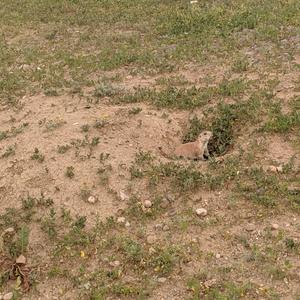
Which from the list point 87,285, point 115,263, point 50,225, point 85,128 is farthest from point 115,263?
point 85,128

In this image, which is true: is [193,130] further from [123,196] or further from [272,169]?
[123,196]

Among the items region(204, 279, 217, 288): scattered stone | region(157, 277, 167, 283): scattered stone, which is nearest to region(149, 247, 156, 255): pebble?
region(157, 277, 167, 283): scattered stone

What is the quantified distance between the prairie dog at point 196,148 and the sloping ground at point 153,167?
0.46 ft

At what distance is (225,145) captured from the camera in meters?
6.71

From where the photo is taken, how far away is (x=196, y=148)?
6379 millimetres

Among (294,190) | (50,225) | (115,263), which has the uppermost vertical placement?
(50,225)

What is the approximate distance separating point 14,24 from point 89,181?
6.80m

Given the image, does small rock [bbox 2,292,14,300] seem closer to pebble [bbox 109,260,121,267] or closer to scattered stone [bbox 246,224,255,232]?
pebble [bbox 109,260,121,267]

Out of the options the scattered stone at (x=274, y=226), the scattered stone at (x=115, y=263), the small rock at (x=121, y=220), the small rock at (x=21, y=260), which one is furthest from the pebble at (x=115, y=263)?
the scattered stone at (x=274, y=226)

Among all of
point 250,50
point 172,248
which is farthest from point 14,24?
point 172,248

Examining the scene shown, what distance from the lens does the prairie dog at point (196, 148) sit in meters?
6.38

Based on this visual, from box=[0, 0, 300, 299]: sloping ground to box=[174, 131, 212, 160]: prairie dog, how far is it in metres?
0.14

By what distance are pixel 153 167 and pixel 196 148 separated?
610 mm

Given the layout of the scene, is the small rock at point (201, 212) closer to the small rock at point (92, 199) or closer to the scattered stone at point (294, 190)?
the scattered stone at point (294, 190)
